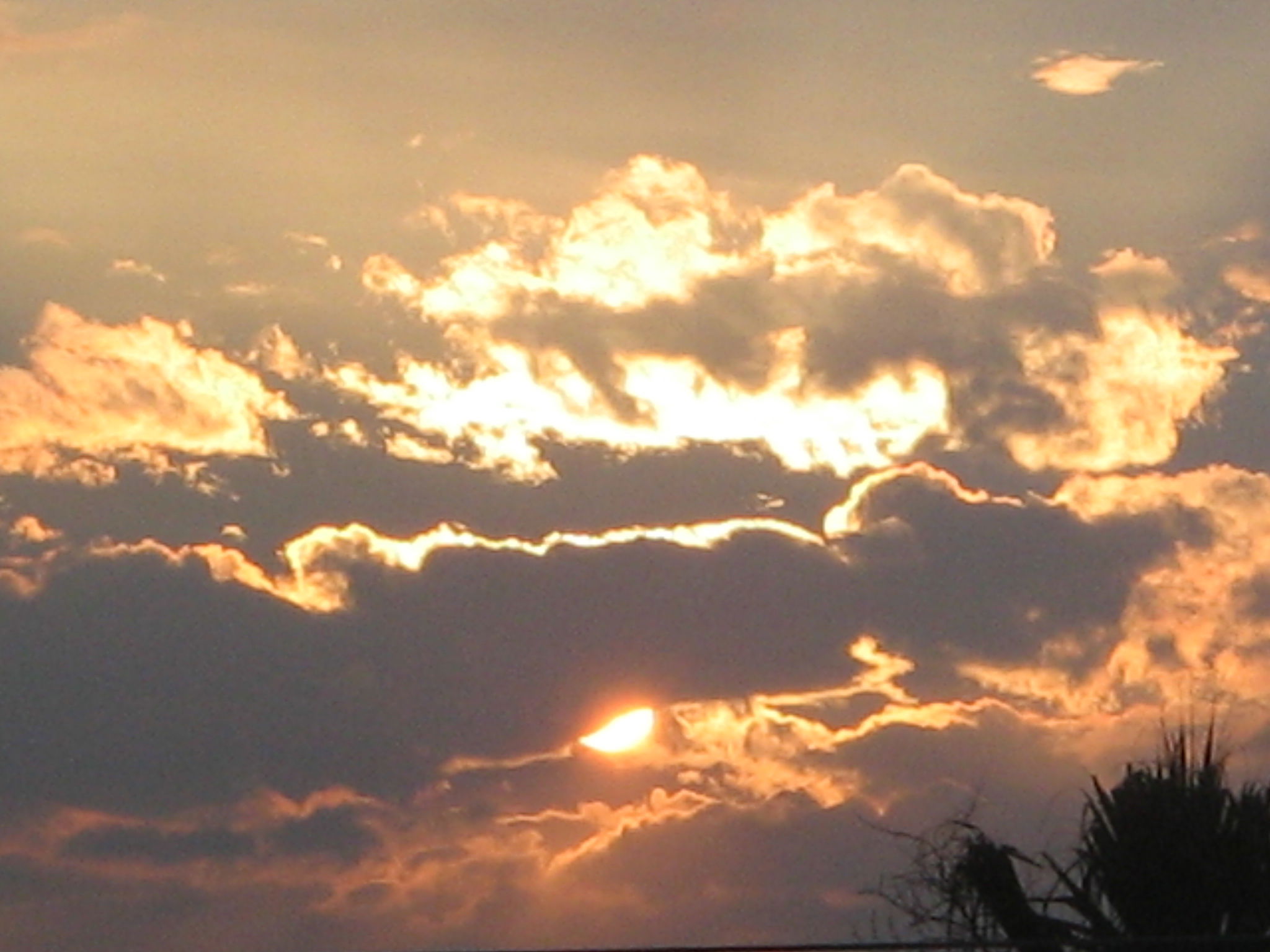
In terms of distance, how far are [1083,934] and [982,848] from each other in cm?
225

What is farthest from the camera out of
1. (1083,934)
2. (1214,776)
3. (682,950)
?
(1214,776)

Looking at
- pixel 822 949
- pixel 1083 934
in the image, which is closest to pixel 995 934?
pixel 1083 934

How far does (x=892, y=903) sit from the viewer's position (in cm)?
2306

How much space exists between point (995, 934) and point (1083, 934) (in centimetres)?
108

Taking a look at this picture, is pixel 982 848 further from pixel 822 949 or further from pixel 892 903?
pixel 822 949

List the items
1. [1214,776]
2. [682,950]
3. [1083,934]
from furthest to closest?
1. [1214,776]
2. [1083,934]
3. [682,950]

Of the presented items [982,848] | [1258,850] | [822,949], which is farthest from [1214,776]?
[822,949]

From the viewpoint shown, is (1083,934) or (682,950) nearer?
(682,950)

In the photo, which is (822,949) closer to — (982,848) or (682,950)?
(682,950)

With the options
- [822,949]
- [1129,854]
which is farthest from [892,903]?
[822,949]

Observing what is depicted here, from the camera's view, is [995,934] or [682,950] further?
[995,934]

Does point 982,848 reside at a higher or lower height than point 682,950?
Answer: higher

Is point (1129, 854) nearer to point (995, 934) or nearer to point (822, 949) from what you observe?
point (995, 934)

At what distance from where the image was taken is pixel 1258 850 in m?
21.4
